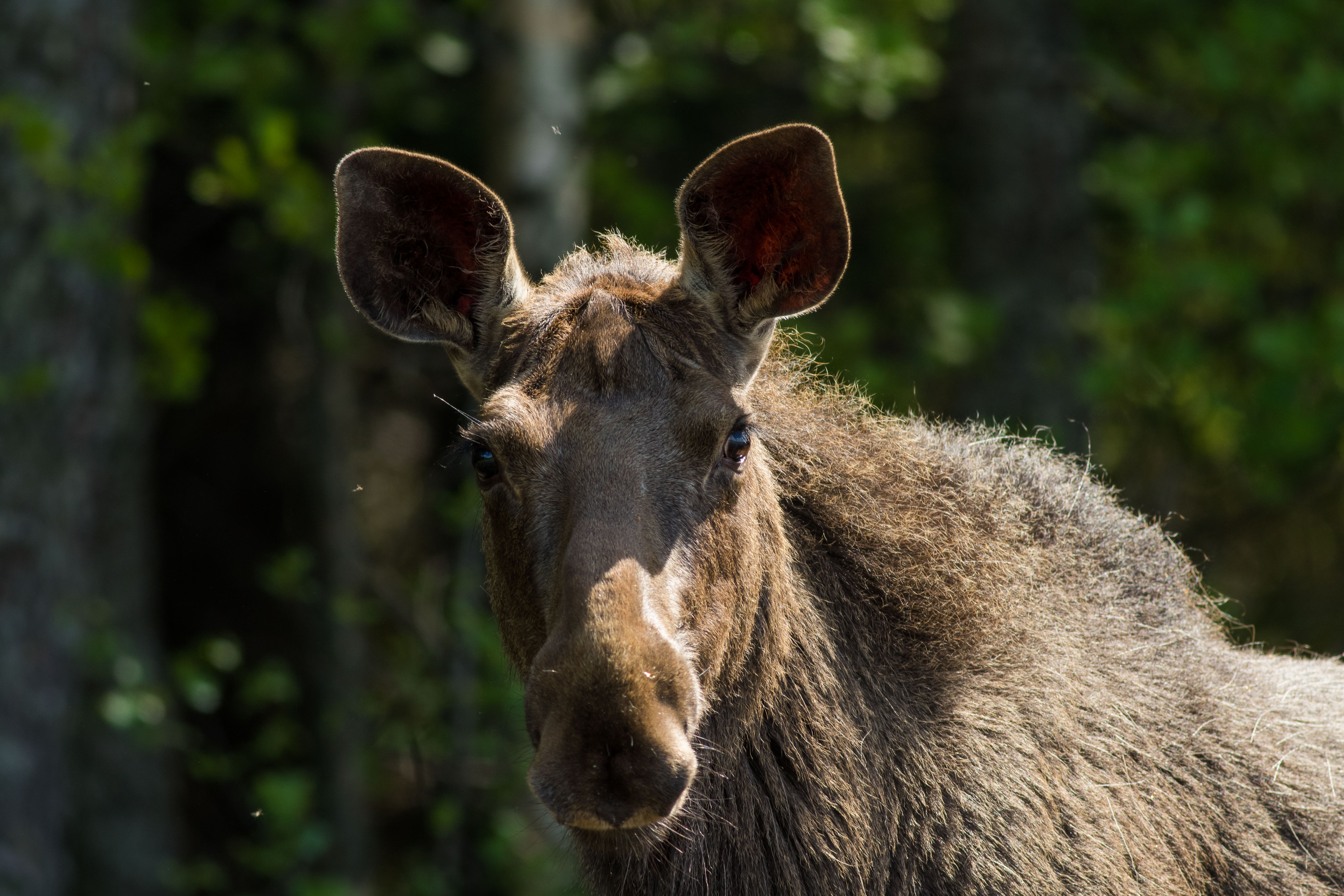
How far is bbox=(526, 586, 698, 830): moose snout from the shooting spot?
8.95 ft

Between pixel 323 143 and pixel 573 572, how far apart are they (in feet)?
21.1

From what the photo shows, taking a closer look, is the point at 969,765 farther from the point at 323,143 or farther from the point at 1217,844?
the point at 323,143

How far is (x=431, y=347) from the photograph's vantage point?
922 centimetres

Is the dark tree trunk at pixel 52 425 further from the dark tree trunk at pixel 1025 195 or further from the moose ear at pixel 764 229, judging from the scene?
the dark tree trunk at pixel 1025 195

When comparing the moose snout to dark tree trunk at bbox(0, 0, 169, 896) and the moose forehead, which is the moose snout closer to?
the moose forehead

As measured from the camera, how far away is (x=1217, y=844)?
360 centimetres

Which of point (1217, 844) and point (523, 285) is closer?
point (1217, 844)

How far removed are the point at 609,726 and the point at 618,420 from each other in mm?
836

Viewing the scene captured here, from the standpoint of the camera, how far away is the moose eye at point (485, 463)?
11.0 ft

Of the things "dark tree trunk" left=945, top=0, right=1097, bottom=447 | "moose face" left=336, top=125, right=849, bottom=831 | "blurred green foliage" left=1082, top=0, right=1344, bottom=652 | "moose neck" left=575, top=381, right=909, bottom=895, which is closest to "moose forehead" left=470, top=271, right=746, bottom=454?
"moose face" left=336, top=125, right=849, bottom=831

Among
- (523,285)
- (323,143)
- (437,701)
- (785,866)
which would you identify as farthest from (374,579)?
(785,866)

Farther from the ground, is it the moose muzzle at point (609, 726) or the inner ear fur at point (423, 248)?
the inner ear fur at point (423, 248)

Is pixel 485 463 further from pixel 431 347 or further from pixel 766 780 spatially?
pixel 431 347

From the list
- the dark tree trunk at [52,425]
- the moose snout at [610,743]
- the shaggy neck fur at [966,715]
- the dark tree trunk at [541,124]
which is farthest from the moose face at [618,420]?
the dark tree trunk at [541,124]
